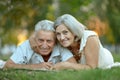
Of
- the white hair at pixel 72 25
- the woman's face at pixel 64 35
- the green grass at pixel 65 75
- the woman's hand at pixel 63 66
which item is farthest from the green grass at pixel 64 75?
the white hair at pixel 72 25

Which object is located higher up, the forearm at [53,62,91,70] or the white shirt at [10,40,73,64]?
the white shirt at [10,40,73,64]

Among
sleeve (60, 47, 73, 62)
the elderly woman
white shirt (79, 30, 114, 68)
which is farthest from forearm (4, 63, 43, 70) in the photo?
white shirt (79, 30, 114, 68)

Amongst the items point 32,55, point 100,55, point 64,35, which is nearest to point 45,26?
point 64,35

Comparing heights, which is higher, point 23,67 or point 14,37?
point 23,67

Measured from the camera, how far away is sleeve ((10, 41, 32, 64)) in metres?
7.55

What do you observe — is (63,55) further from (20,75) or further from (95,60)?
(20,75)

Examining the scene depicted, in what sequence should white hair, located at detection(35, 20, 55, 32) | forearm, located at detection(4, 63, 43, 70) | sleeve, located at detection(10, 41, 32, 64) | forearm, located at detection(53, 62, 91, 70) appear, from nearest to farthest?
forearm, located at detection(53, 62, 91, 70) → forearm, located at detection(4, 63, 43, 70) → white hair, located at detection(35, 20, 55, 32) → sleeve, located at detection(10, 41, 32, 64)

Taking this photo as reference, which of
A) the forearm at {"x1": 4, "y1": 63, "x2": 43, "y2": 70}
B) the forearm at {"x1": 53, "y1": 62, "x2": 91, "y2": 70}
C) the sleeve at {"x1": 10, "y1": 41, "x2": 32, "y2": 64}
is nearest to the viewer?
the forearm at {"x1": 53, "y1": 62, "x2": 91, "y2": 70}

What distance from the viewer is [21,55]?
24.9ft

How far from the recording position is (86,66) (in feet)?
23.8

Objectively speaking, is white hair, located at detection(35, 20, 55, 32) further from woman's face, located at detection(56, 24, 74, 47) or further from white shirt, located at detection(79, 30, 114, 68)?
white shirt, located at detection(79, 30, 114, 68)

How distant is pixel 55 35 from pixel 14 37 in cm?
3118

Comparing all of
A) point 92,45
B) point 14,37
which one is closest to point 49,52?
point 92,45

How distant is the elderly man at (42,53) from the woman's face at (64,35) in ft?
0.43
